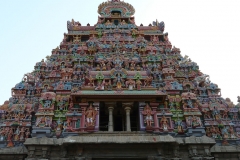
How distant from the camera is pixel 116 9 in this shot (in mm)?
25609

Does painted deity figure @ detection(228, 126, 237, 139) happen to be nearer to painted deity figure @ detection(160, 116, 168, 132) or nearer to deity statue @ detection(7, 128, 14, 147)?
painted deity figure @ detection(160, 116, 168, 132)

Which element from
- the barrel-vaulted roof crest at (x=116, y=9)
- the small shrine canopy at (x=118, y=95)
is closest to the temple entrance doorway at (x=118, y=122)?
the small shrine canopy at (x=118, y=95)

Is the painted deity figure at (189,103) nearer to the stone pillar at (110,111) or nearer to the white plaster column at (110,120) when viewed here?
the stone pillar at (110,111)

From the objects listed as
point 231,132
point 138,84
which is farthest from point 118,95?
point 231,132

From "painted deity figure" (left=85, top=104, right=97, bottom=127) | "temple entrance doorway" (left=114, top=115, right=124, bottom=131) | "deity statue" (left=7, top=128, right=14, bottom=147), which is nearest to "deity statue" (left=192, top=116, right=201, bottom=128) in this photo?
"temple entrance doorway" (left=114, top=115, right=124, bottom=131)

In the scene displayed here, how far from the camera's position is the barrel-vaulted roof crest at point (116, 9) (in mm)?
25047

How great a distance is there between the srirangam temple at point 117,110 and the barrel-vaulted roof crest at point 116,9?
6.28 m

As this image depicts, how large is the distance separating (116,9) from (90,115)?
14.7 meters

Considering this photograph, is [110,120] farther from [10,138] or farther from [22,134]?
[10,138]

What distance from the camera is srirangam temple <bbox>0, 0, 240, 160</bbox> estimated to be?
40.5ft

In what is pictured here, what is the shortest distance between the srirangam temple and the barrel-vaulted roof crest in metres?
6.28

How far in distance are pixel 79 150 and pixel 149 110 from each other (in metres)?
4.53

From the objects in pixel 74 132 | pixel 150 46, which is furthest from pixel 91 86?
pixel 150 46

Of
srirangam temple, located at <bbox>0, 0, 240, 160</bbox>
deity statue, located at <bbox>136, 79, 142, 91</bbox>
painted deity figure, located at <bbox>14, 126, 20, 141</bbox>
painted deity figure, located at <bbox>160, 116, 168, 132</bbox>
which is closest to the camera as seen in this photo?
srirangam temple, located at <bbox>0, 0, 240, 160</bbox>
